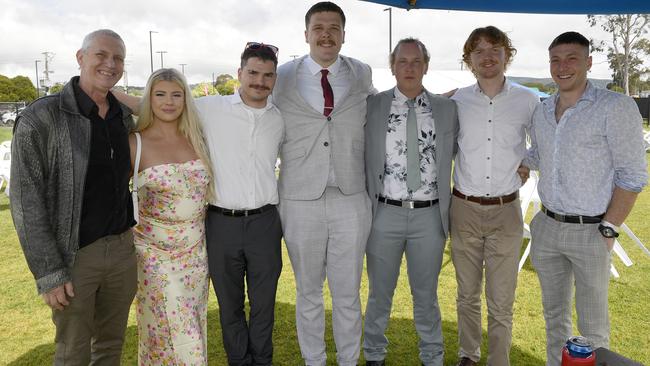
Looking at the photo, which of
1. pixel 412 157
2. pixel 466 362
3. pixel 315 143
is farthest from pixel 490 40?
pixel 466 362

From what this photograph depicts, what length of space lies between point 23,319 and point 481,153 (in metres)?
3.83

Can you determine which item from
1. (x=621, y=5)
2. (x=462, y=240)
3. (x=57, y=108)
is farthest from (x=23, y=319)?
(x=621, y=5)

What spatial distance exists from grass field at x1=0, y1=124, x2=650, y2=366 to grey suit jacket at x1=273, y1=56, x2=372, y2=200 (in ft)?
4.23

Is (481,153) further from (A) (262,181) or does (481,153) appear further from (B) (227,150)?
(B) (227,150)

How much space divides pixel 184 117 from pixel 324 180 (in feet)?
2.91

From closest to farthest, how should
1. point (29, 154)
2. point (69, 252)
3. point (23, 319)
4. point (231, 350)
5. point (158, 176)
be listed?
point (29, 154) < point (69, 252) < point (158, 176) < point (231, 350) < point (23, 319)

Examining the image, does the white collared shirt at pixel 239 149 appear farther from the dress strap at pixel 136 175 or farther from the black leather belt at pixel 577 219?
the black leather belt at pixel 577 219

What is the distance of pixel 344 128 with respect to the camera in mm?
3068

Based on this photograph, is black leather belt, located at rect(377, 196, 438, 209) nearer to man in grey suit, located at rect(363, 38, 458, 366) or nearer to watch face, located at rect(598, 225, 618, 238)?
man in grey suit, located at rect(363, 38, 458, 366)

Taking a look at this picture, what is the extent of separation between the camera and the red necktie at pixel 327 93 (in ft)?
10.0

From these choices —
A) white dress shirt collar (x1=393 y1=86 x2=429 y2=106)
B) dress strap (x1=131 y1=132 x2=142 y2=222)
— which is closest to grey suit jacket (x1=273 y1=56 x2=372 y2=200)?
white dress shirt collar (x1=393 y1=86 x2=429 y2=106)

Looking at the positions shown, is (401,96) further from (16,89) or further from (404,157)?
(16,89)

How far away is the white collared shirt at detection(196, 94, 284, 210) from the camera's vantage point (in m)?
2.92

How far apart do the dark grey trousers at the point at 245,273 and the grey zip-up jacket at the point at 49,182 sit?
2.84 feet
